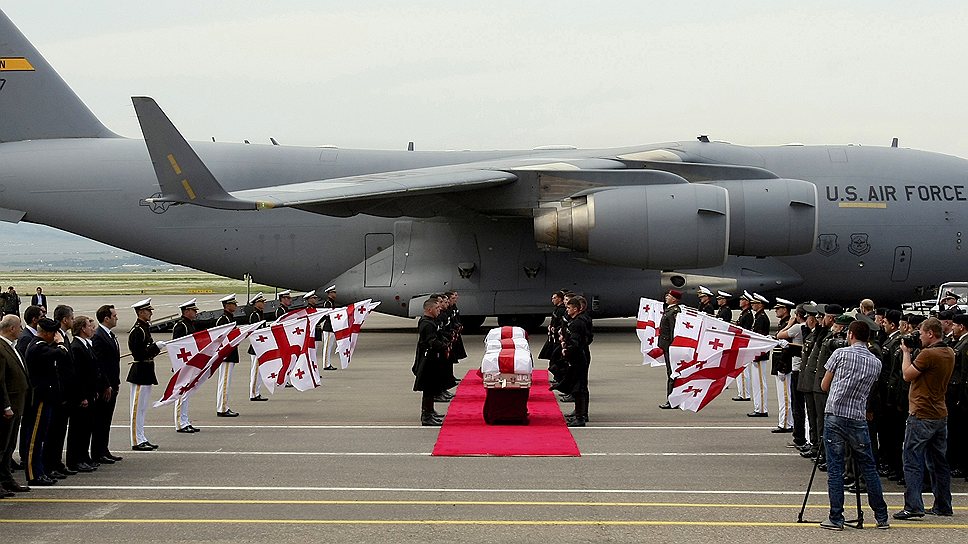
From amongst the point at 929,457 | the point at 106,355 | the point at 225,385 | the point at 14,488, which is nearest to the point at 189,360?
the point at 225,385

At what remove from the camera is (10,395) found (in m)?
9.76

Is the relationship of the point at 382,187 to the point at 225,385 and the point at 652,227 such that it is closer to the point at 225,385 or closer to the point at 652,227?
the point at 652,227

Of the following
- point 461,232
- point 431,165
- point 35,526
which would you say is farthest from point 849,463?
point 431,165

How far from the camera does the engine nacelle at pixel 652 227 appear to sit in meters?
22.3

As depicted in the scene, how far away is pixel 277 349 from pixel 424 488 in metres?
6.72

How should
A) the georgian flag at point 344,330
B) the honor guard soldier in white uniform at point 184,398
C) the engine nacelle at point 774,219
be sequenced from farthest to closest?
1. the engine nacelle at point 774,219
2. the georgian flag at point 344,330
3. the honor guard soldier in white uniform at point 184,398

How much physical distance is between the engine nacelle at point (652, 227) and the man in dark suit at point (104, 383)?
486 inches

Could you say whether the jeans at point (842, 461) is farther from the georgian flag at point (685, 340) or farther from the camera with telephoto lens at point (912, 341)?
the georgian flag at point (685, 340)

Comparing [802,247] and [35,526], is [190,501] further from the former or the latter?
[802,247]

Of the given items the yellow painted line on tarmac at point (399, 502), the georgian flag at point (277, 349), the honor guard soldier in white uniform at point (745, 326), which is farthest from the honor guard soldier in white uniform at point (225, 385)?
the honor guard soldier in white uniform at point (745, 326)

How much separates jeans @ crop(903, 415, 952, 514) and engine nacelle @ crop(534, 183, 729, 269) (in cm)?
1319

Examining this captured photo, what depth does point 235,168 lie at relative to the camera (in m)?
26.2

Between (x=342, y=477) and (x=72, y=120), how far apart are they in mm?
19806

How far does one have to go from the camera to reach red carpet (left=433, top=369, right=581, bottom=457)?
11.9m
